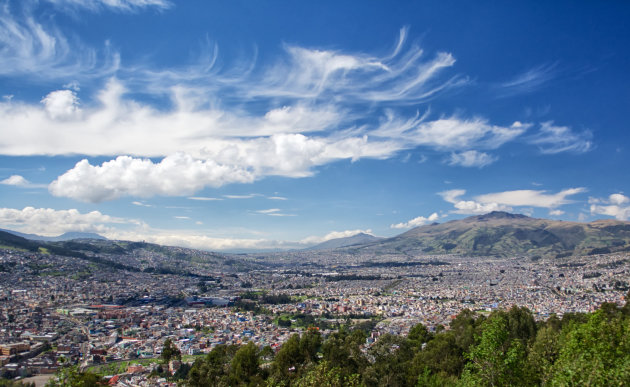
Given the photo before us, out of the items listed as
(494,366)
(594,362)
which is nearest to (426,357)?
(494,366)

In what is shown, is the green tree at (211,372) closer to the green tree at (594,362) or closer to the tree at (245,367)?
the tree at (245,367)

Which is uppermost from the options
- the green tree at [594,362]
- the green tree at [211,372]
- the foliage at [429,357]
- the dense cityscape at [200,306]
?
the green tree at [594,362]

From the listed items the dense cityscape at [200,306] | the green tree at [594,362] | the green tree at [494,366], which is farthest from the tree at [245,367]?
the green tree at [594,362]

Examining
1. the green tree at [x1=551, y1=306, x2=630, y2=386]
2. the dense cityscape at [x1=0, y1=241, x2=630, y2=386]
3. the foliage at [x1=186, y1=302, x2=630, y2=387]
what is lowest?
the dense cityscape at [x1=0, y1=241, x2=630, y2=386]

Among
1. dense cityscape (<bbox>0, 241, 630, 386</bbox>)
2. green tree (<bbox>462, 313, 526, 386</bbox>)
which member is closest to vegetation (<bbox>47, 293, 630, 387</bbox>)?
green tree (<bbox>462, 313, 526, 386</bbox>)

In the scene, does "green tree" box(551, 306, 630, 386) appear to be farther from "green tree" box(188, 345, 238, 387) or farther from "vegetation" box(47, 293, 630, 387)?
"green tree" box(188, 345, 238, 387)

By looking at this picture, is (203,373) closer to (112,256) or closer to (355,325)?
(355,325)

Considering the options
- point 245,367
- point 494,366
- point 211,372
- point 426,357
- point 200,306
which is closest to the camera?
point 494,366

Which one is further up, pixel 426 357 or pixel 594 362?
pixel 594 362

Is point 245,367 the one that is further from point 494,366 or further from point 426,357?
point 494,366

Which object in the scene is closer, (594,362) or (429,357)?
(594,362)

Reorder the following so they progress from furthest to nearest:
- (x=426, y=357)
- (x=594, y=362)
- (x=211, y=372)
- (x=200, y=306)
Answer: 1. (x=200, y=306)
2. (x=426, y=357)
3. (x=211, y=372)
4. (x=594, y=362)
